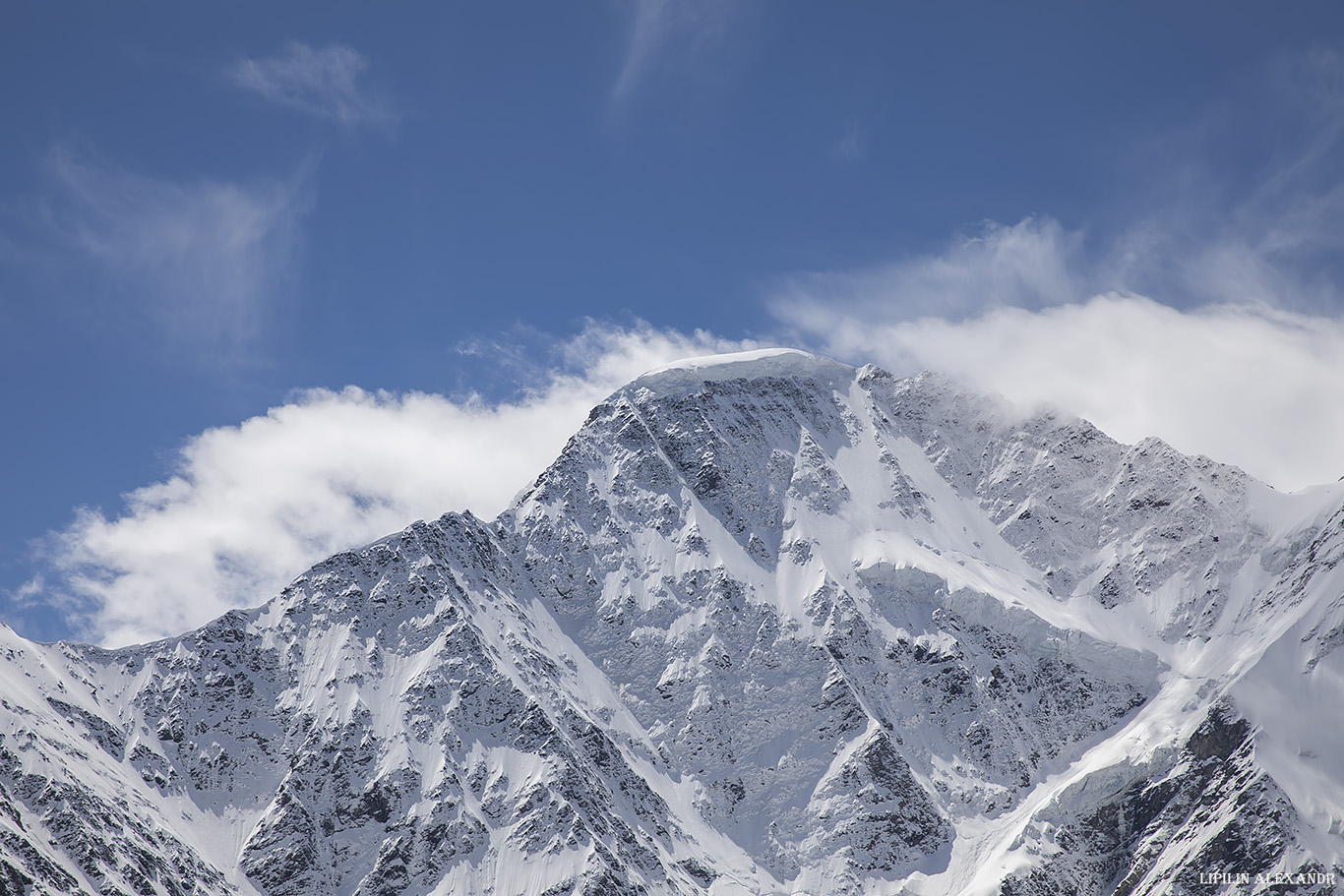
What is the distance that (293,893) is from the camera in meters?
198

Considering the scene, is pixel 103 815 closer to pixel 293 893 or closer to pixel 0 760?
pixel 0 760

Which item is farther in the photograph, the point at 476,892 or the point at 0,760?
the point at 476,892

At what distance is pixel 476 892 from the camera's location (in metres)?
199

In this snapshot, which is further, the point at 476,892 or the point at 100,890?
the point at 476,892

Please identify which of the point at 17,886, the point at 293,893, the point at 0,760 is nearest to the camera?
the point at 17,886

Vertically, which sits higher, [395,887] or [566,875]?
[395,887]

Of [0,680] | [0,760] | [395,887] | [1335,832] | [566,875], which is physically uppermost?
[0,680]

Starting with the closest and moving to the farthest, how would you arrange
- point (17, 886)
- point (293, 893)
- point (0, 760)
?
1. point (17, 886)
2. point (0, 760)
3. point (293, 893)

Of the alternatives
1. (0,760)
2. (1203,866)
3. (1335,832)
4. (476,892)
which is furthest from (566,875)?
(1335,832)

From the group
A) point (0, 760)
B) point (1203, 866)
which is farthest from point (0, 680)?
point (1203, 866)

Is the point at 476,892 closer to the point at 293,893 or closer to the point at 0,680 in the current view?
the point at 293,893

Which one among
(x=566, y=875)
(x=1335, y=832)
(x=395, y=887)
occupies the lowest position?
(x=1335, y=832)

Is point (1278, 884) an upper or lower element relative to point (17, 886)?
lower

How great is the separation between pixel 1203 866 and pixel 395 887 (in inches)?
4757
